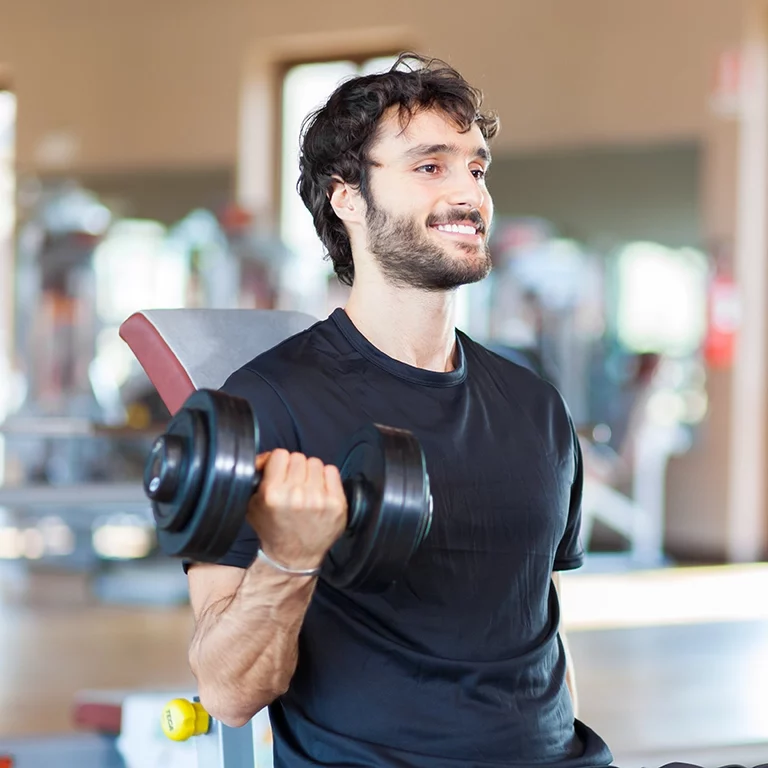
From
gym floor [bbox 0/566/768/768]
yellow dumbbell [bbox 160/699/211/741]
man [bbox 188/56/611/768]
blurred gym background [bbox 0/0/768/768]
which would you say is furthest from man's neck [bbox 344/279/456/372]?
blurred gym background [bbox 0/0/768/768]

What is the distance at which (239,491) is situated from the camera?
96 centimetres

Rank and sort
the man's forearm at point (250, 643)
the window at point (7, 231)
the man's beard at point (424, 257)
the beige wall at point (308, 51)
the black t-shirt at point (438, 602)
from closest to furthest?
1. the man's forearm at point (250, 643)
2. the black t-shirt at point (438, 602)
3. the man's beard at point (424, 257)
4. the beige wall at point (308, 51)
5. the window at point (7, 231)

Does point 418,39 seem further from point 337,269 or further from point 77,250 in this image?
point 337,269

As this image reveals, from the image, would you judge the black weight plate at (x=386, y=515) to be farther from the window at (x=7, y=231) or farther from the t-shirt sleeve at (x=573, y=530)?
the window at (x=7, y=231)

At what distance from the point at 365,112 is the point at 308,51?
649 cm

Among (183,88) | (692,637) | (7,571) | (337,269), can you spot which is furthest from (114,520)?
(337,269)

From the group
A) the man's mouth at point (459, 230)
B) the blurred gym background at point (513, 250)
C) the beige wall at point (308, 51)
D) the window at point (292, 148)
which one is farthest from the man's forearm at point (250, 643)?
the window at point (292, 148)

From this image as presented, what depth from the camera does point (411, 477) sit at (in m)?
1.01

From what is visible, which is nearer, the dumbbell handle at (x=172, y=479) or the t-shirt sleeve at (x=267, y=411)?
the dumbbell handle at (x=172, y=479)

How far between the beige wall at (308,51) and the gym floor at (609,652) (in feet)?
A: 8.74

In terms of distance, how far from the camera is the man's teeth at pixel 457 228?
4.50 ft

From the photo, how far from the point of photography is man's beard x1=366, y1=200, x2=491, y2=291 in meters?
1.36

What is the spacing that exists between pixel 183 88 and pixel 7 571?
12.3 feet

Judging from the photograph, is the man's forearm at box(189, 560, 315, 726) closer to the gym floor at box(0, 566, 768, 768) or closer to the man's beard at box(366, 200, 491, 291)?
the man's beard at box(366, 200, 491, 291)
